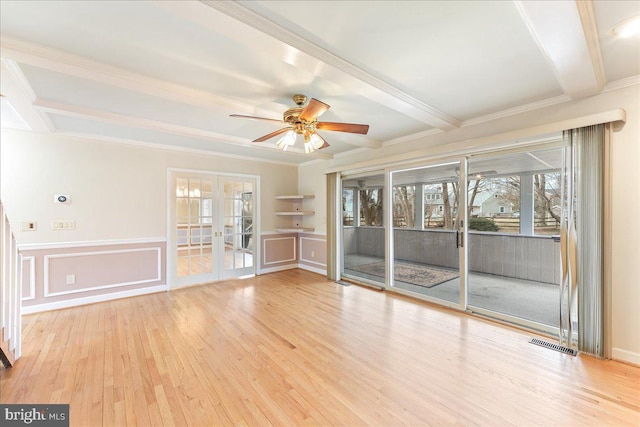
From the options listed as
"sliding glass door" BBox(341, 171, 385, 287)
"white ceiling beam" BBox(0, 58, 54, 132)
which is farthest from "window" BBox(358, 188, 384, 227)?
"white ceiling beam" BBox(0, 58, 54, 132)

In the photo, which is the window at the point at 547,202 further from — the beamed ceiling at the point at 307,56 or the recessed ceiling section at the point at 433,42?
the recessed ceiling section at the point at 433,42

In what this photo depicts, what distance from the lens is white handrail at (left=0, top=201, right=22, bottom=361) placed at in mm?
2203

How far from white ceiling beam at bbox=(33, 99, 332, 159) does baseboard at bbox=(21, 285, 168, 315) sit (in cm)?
263

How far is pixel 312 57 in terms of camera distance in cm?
180

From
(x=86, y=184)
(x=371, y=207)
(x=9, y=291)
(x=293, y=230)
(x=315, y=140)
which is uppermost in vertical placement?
(x=315, y=140)

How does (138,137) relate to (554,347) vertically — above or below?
above

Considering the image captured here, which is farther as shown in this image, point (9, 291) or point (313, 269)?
point (313, 269)

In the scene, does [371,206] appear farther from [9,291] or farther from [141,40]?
[9,291]

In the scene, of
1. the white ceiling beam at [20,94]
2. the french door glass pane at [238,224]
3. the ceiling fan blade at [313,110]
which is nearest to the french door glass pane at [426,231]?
the ceiling fan blade at [313,110]

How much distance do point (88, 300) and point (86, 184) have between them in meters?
1.74

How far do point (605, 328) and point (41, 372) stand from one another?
16.3 ft

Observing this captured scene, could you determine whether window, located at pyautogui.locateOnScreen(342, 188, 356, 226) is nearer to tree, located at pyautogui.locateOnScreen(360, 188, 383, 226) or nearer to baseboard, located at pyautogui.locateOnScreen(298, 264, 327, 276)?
tree, located at pyautogui.locateOnScreen(360, 188, 383, 226)

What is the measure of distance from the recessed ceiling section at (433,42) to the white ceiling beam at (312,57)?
0.15ft

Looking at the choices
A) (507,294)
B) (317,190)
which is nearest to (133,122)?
(317,190)
